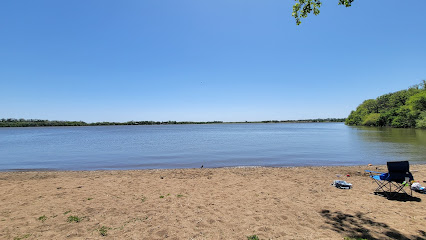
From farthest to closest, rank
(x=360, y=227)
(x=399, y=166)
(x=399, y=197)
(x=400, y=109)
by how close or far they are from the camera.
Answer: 1. (x=400, y=109)
2. (x=399, y=166)
3. (x=399, y=197)
4. (x=360, y=227)

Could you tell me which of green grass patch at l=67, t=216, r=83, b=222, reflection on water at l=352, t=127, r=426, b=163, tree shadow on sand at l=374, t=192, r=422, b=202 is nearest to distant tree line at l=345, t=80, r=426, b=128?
reflection on water at l=352, t=127, r=426, b=163

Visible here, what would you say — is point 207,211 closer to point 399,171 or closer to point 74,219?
point 74,219

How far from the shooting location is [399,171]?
7598 millimetres

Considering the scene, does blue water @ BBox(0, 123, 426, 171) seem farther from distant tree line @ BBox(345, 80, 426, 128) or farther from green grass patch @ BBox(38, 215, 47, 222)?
distant tree line @ BBox(345, 80, 426, 128)

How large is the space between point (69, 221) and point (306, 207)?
6477 millimetres

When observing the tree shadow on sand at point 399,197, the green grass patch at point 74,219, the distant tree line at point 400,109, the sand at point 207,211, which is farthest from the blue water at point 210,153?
the distant tree line at point 400,109

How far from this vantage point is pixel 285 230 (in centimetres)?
514

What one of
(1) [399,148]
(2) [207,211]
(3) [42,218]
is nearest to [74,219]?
(3) [42,218]

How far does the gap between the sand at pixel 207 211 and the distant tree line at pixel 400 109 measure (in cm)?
7133

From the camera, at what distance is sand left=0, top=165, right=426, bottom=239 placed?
508cm

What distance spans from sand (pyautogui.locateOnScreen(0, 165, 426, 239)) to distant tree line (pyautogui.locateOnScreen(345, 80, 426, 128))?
2808 inches

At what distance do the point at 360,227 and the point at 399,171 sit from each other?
3780mm

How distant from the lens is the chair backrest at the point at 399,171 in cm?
750

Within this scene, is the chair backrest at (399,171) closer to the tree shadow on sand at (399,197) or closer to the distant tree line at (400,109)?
the tree shadow on sand at (399,197)
